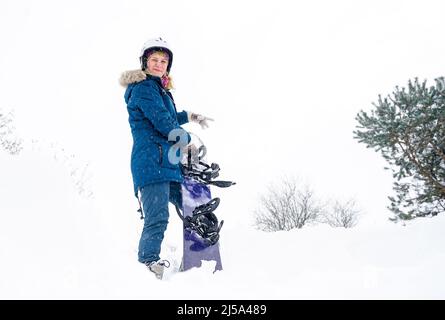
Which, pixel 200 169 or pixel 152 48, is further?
pixel 200 169

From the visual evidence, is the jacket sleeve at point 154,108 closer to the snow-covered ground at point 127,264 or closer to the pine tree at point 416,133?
the snow-covered ground at point 127,264

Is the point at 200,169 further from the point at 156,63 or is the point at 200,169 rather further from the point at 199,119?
the point at 156,63

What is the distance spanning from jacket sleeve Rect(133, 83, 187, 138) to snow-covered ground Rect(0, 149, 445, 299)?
96 cm

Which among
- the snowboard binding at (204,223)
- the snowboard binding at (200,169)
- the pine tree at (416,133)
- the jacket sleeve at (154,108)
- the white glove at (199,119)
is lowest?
the snowboard binding at (204,223)

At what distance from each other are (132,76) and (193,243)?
167cm

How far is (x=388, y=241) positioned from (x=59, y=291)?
12.4 feet

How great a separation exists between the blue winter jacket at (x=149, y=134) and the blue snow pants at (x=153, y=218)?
0.08 meters

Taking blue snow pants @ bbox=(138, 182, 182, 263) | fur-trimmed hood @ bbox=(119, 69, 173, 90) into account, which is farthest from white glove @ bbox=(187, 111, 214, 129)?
blue snow pants @ bbox=(138, 182, 182, 263)

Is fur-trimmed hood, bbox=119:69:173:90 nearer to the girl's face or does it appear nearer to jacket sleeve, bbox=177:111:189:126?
the girl's face

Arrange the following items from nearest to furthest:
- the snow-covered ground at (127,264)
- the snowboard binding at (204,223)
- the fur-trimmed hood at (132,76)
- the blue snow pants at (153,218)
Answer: the snow-covered ground at (127,264) → the blue snow pants at (153,218) → the fur-trimmed hood at (132,76) → the snowboard binding at (204,223)

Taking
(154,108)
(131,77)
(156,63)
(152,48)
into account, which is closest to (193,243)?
(154,108)

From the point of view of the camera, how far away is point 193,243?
346 cm

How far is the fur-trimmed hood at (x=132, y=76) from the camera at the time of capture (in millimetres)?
3373

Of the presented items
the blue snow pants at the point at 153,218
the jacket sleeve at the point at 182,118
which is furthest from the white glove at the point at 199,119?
the blue snow pants at the point at 153,218
